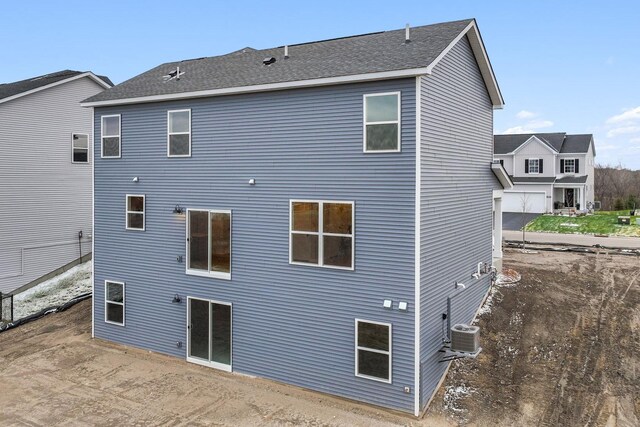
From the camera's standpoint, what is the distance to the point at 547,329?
1244 cm

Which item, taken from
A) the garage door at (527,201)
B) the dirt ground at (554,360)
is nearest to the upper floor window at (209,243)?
the dirt ground at (554,360)

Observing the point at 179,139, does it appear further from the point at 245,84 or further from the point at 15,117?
the point at 15,117

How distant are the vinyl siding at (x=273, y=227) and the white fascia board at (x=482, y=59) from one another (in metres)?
2.85

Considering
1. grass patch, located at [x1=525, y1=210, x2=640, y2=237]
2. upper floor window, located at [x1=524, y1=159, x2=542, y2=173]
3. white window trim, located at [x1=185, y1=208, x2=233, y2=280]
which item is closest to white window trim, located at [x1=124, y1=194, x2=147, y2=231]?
white window trim, located at [x1=185, y1=208, x2=233, y2=280]

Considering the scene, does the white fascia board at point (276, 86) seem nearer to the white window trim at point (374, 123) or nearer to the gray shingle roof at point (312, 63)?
the gray shingle roof at point (312, 63)

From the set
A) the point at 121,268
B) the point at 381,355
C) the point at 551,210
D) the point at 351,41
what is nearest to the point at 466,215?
the point at 381,355

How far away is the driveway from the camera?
3030cm

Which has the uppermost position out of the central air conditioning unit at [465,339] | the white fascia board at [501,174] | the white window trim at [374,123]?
the white window trim at [374,123]

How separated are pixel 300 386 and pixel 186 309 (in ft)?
12.1

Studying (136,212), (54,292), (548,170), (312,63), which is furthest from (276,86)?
(548,170)

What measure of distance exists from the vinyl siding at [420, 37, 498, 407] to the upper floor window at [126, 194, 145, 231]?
7768 mm

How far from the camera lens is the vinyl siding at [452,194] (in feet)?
31.0

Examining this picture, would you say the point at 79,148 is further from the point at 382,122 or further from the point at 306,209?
the point at 382,122

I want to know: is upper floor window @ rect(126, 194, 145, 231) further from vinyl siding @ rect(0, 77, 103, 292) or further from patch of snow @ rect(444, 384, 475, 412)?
vinyl siding @ rect(0, 77, 103, 292)
